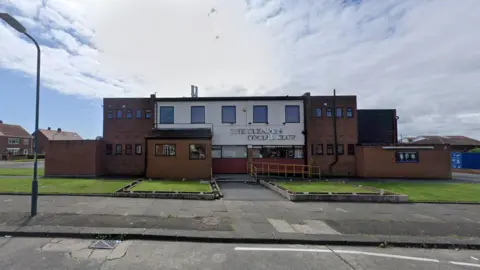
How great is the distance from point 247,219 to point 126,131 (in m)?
17.9

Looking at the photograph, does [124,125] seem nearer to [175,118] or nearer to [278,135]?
[175,118]

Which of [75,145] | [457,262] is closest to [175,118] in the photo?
[75,145]

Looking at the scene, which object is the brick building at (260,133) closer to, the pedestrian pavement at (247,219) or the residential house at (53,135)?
the pedestrian pavement at (247,219)

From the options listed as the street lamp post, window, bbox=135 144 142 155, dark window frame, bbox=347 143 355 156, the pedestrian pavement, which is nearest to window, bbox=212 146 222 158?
window, bbox=135 144 142 155

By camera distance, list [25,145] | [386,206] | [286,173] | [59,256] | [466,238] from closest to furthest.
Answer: [59,256], [466,238], [386,206], [286,173], [25,145]

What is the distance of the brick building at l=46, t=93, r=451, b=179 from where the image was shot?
21812 mm

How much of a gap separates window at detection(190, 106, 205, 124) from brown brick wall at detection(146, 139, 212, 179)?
12.5 feet

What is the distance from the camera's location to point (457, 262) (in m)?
5.21

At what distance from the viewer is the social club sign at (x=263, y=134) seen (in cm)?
2245

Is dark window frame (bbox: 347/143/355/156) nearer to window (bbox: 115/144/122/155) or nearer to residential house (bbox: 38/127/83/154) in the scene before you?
window (bbox: 115/144/122/155)

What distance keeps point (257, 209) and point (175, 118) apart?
15047 mm

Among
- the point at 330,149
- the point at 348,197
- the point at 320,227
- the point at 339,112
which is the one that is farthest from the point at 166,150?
the point at 339,112

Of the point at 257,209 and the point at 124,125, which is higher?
the point at 124,125

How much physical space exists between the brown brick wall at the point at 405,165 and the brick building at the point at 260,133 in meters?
0.08
